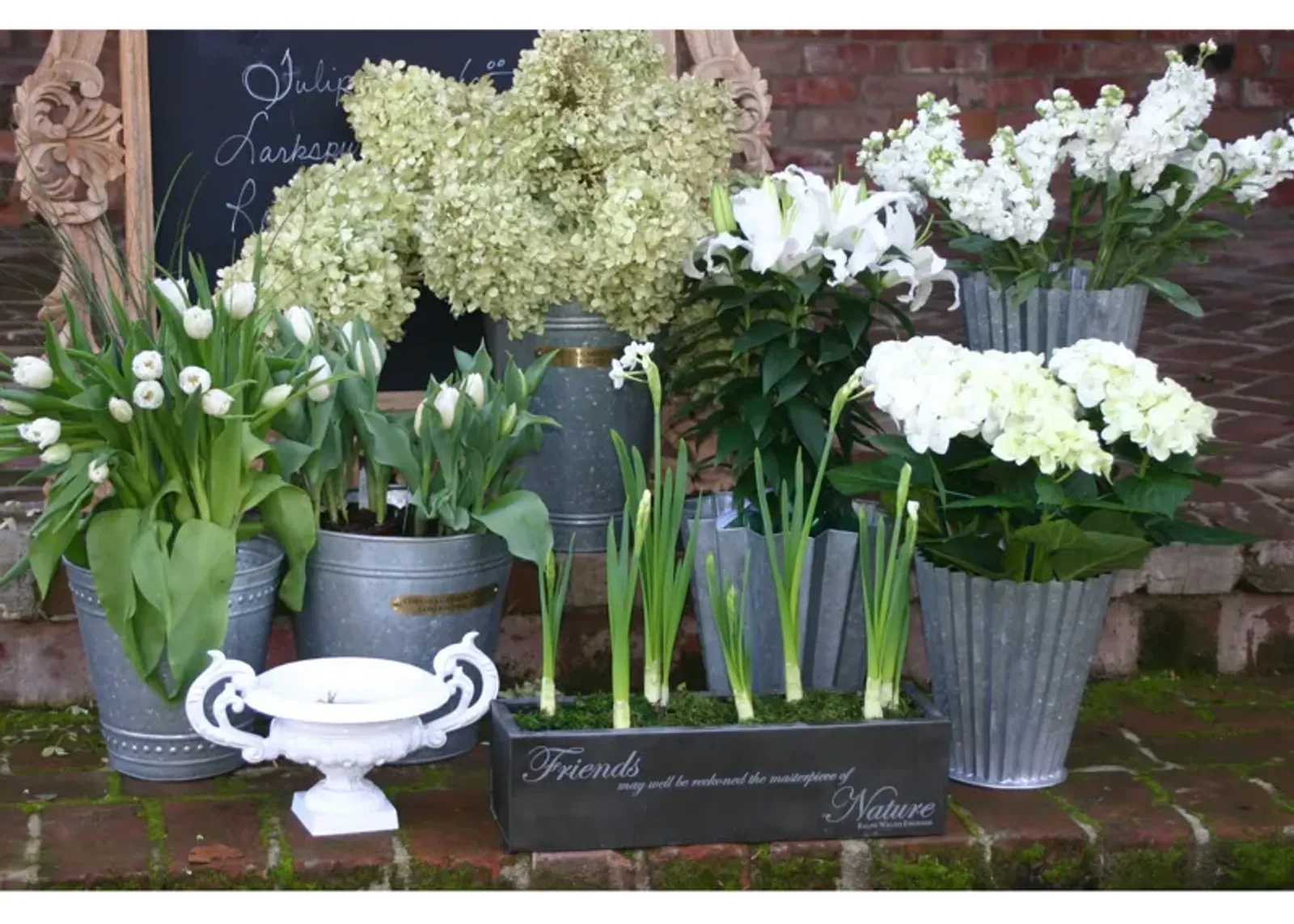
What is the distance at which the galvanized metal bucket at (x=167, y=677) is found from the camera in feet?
8.43

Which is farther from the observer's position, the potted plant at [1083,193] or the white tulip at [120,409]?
the potted plant at [1083,193]

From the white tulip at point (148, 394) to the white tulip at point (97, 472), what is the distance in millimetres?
102

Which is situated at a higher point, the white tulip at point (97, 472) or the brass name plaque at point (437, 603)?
the white tulip at point (97, 472)

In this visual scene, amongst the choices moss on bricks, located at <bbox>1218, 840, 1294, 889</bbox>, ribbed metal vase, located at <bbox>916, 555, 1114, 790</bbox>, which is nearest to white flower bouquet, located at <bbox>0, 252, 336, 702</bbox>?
ribbed metal vase, located at <bbox>916, 555, 1114, 790</bbox>

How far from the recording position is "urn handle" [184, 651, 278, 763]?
2381mm

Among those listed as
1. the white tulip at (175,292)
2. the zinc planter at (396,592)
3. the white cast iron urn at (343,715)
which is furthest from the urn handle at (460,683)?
the white tulip at (175,292)

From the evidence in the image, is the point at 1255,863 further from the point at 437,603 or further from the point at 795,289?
the point at 437,603

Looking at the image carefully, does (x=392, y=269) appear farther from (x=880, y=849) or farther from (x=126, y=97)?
(x=880, y=849)

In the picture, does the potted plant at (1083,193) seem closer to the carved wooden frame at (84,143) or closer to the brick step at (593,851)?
the carved wooden frame at (84,143)

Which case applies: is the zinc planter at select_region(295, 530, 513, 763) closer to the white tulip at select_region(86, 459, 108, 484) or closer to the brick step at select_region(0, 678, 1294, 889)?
the brick step at select_region(0, 678, 1294, 889)

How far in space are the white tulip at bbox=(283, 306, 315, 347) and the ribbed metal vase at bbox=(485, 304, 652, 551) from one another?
1.52ft

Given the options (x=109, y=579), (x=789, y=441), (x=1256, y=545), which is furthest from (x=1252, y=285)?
(x=109, y=579)

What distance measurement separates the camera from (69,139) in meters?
3.10

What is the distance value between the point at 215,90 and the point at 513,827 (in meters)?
1.56
